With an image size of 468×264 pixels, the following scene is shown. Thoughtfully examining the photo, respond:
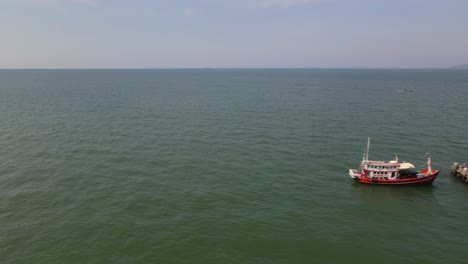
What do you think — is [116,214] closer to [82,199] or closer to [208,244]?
[82,199]

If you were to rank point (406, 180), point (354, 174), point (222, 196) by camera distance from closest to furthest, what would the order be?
point (222, 196)
point (406, 180)
point (354, 174)

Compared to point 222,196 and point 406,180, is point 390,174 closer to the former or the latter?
point 406,180

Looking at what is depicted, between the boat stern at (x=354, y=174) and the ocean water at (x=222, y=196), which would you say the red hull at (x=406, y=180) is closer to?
the boat stern at (x=354, y=174)

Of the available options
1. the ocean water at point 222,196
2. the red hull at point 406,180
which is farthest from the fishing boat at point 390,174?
the ocean water at point 222,196

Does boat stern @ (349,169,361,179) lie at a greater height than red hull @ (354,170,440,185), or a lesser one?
greater

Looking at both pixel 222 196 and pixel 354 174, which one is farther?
pixel 354 174

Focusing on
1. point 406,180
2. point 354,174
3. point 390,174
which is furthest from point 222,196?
point 406,180

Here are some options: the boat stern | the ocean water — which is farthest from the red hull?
the ocean water

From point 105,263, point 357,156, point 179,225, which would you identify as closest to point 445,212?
point 357,156

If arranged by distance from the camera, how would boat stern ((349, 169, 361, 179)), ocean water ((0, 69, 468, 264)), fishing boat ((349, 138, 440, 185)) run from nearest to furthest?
ocean water ((0, 69, 468, 264)) → fishing boat ((349, 138, 440, 185)) → boat stern ((349, 169, 361, 179))

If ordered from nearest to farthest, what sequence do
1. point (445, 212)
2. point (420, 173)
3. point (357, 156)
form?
point (445, 212)
point (420, 173)
point (357, 156)

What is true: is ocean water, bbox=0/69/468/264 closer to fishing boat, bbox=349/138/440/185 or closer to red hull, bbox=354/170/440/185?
red hull, bbox=354/170/440/185
